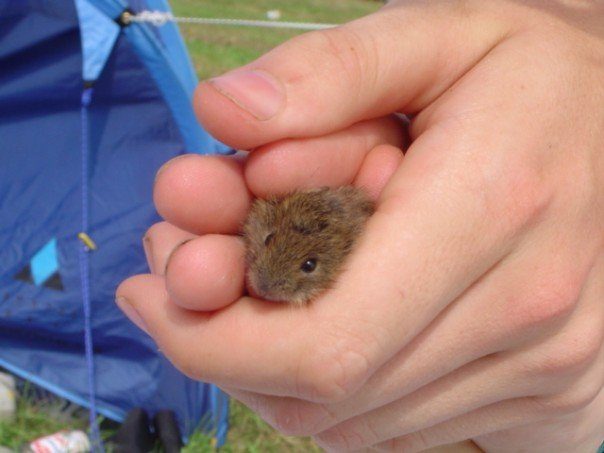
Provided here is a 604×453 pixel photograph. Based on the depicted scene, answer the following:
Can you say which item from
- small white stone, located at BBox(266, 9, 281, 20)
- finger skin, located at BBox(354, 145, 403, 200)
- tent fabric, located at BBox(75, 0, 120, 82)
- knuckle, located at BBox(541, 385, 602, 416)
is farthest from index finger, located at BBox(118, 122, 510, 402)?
small white stone, located at BBox(266, 9, 281, 20)

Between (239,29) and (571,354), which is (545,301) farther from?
(239,29)

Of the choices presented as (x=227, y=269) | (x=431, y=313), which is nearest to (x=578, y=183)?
(x=431, y=313)

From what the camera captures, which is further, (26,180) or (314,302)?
(26,180)

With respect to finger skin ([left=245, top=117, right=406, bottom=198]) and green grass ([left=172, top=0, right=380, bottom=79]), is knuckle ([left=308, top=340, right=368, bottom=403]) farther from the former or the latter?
green grass ([left=172, top=0, right=380, bottom=79])

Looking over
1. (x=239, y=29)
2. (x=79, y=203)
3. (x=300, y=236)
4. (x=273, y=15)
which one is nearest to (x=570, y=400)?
(x=300, y=236)

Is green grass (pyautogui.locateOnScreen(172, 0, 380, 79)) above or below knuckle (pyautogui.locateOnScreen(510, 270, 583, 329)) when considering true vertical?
below

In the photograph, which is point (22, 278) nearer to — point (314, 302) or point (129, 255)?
point (129, 255)

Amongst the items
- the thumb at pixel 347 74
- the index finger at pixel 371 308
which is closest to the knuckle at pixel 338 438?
the index finger at pixel 371 308
